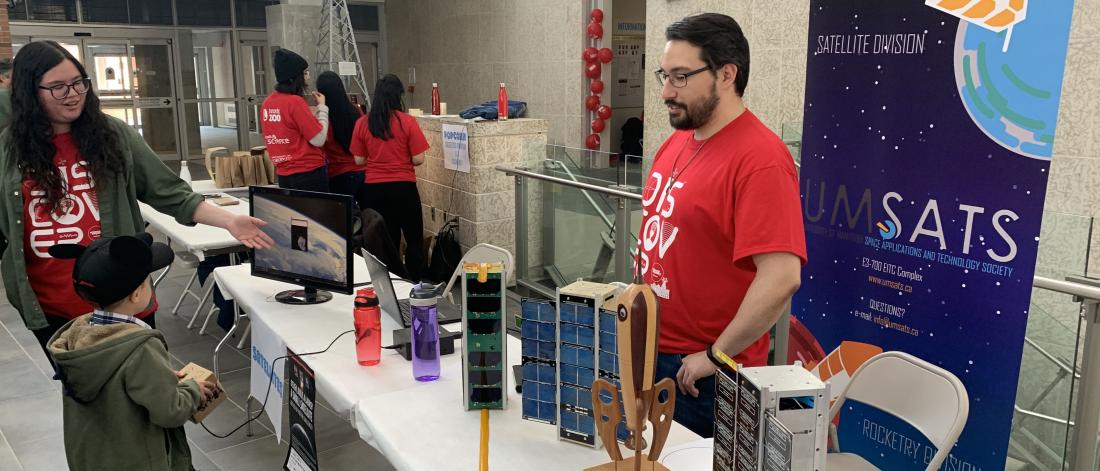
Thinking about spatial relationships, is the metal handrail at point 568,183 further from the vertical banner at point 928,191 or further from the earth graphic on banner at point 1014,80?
the earth graphic on banner at point 1014,80

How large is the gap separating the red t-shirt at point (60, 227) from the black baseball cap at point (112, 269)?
553mm

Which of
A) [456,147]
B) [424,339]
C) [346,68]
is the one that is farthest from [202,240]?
[346,68]

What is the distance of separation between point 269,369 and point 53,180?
878mm

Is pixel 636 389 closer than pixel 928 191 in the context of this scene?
Yes

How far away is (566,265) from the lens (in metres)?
5.45

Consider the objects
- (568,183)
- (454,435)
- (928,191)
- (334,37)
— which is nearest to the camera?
(454,435)

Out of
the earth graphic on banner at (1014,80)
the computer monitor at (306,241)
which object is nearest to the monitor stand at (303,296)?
the computer monitor at (306,241)

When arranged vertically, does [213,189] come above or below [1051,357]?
above

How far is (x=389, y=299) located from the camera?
2.72 metres

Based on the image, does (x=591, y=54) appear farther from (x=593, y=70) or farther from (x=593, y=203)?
(x=593, y=203)

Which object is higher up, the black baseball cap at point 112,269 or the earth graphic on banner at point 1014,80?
the earth graphic on banner at point 1014,80

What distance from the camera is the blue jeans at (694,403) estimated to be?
2.03m

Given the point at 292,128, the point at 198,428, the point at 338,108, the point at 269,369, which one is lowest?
the point at 198,428

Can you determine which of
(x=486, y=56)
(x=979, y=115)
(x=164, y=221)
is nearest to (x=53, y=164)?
(x=164, y=221)
